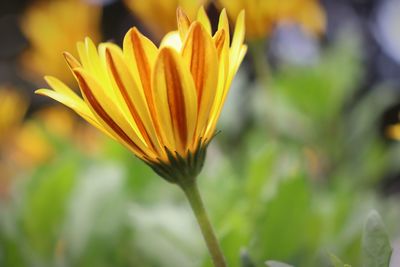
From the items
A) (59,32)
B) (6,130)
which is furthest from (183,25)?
(59,32)

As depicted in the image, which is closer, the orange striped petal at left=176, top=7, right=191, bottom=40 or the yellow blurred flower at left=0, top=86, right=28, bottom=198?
the orange striped petal at left=176, top=7, right=191, bottom=40

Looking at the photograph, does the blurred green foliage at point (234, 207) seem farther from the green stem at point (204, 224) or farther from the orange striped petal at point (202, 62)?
the orange striped petal at point (202, 62)

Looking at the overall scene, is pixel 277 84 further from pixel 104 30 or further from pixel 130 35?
pixel 104 30

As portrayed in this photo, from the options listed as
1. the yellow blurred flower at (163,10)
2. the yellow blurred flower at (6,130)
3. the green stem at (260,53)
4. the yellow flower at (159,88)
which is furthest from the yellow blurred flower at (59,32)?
the yellow flower at (159,88)

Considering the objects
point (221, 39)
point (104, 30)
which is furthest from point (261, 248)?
point (104, 30)

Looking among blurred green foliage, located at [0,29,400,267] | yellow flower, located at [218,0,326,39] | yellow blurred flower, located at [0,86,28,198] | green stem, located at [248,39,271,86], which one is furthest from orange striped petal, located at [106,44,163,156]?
yellow blurred flower, located at [0,86,28,198]

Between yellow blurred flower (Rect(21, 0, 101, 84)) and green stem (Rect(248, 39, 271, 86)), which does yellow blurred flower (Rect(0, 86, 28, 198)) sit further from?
green stem (Rect(248, 39, 271, 86))
